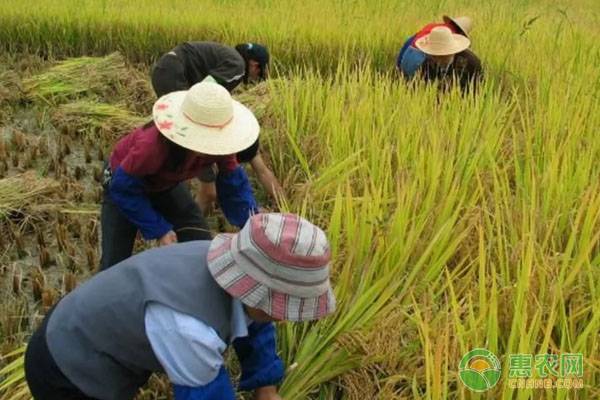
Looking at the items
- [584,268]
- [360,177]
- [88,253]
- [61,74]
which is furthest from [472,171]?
[61,74]

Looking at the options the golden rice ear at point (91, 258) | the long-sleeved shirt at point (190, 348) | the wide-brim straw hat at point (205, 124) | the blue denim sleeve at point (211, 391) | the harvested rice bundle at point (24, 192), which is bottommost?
the golden rice ear at point (91, 258)

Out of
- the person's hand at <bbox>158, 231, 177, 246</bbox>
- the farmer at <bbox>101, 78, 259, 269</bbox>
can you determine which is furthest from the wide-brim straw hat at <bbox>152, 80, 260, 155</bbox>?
the person's hand at <bbox>158, 231, 177, 246</bbox>

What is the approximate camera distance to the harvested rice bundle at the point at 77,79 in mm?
3781

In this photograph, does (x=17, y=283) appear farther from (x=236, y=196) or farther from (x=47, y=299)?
(x=236, y=196)

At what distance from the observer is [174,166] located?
1.77 m

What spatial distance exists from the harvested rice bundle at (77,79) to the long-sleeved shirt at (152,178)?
2.17 metres

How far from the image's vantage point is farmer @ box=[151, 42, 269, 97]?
2830mm

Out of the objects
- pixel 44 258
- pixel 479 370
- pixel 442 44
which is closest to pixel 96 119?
pixel 44 258

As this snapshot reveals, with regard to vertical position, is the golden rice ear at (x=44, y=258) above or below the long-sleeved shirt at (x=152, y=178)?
below

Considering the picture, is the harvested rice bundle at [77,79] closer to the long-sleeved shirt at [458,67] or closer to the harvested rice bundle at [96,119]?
the harvested rice bundle at [96,119]

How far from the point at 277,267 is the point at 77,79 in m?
3.38

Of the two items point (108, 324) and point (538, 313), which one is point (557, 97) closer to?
point (538, 313)

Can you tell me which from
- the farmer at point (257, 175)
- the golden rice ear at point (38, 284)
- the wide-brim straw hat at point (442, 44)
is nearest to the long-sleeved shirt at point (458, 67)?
the wide-brim straw hat at point (442, 44)

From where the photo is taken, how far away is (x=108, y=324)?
1.15 m
